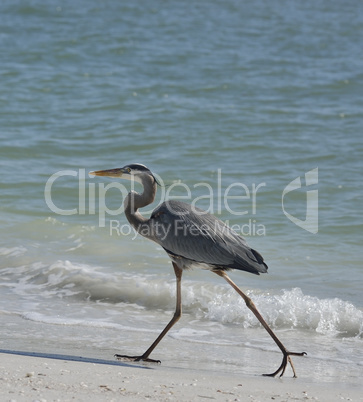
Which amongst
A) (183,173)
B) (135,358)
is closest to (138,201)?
(135,358)

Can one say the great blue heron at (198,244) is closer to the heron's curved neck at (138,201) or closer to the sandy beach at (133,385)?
the heron's curved neck at (138,201)

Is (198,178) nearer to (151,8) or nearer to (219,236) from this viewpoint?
(219,236)

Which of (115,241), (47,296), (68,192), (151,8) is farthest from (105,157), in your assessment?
(151,8)

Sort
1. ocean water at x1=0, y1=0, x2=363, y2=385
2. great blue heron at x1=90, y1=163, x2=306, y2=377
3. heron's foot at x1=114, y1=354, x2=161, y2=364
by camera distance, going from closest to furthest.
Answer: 1. heron's foot at x1=114, y1=354, x2=161, y2=364
2. great blue heron at x1=90, y1=163, x2=306, y2=377
3. ocean water at x1=0, y1=0, x2=363, y2=385

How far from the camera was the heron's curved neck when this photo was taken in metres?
5.97

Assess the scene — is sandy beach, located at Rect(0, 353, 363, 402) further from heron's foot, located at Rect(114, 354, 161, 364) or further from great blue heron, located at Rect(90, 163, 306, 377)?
great blue heron, located at Rect(90, 163, 306, 377)

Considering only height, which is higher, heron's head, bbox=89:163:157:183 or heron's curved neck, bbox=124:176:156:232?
heron's head, bbox=89:163:157:183

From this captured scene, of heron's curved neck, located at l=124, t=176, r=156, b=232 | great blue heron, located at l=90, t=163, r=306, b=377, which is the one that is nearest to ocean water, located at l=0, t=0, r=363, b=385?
great blue heron, located at l=90, t=163, r=306, b=377

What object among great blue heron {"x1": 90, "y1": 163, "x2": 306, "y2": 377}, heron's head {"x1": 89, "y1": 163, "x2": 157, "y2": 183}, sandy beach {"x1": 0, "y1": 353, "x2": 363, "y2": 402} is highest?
heron's head {"x1": 89, "y1": 163, "x2": 157, "y2": 183}

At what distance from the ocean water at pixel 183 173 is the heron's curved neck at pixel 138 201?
91cm

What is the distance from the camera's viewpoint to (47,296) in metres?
7.04

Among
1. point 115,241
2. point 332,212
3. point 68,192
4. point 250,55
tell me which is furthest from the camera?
point 250,55

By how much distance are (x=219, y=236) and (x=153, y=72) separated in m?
12.1

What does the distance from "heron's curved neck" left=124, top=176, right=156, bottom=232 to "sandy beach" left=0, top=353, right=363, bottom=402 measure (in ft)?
4.28
